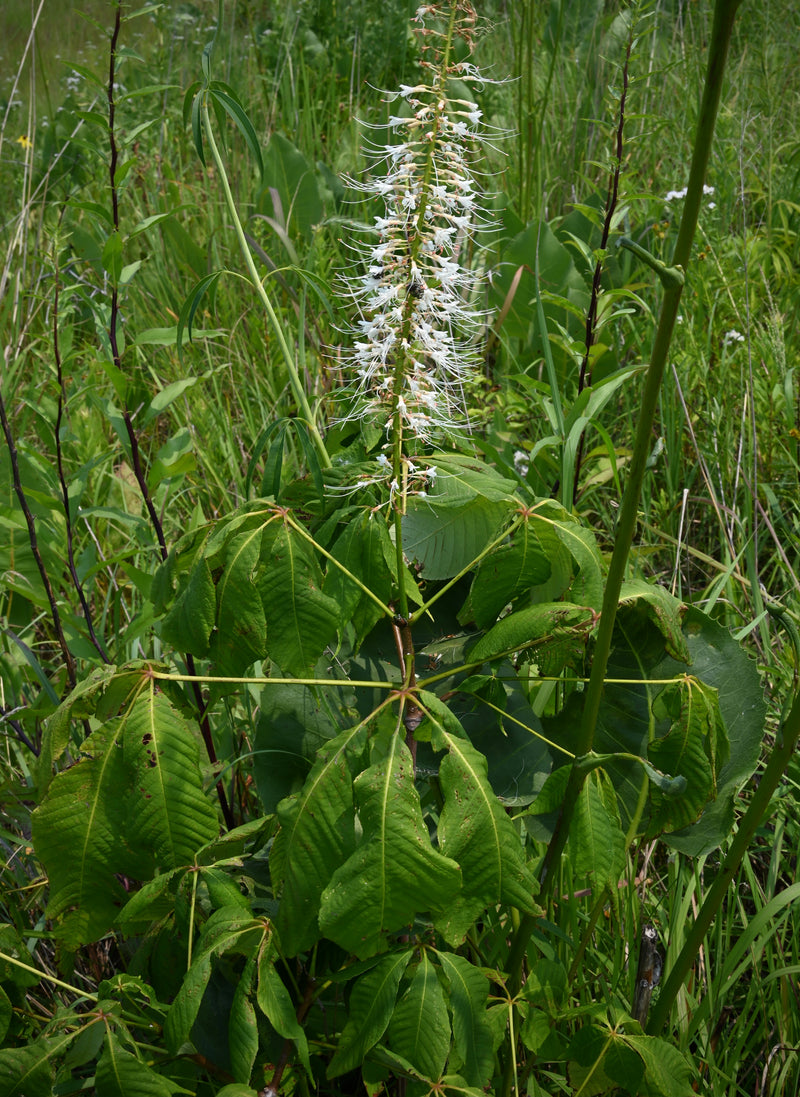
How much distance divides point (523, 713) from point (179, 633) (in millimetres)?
513

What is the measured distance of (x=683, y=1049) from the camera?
1.35 meters

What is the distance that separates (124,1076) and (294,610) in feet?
1.74

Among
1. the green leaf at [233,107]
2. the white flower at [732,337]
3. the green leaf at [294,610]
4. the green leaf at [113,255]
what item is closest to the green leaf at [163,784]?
the green leaf at [294,610]

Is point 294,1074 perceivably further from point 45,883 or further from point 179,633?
point 179,633

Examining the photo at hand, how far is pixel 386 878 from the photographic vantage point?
37.2 inches

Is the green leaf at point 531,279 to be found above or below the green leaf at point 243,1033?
above

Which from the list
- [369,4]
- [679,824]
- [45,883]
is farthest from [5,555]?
[369,4]

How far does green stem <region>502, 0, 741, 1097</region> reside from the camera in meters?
0.70

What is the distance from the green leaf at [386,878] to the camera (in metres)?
0.94

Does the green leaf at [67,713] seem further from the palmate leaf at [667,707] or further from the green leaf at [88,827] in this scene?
the palmate leaf at [667,707]

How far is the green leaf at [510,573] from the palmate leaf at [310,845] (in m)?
0.25

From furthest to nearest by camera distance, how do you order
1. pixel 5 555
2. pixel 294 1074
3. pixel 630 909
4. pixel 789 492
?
pixel 789 492 < pixel 5 555 < pixel 630 909 < pixel 294 1074

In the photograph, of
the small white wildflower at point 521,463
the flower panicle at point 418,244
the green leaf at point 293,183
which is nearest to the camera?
the flower panicle at point 418,244

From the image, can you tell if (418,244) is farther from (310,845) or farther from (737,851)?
(737,851)
